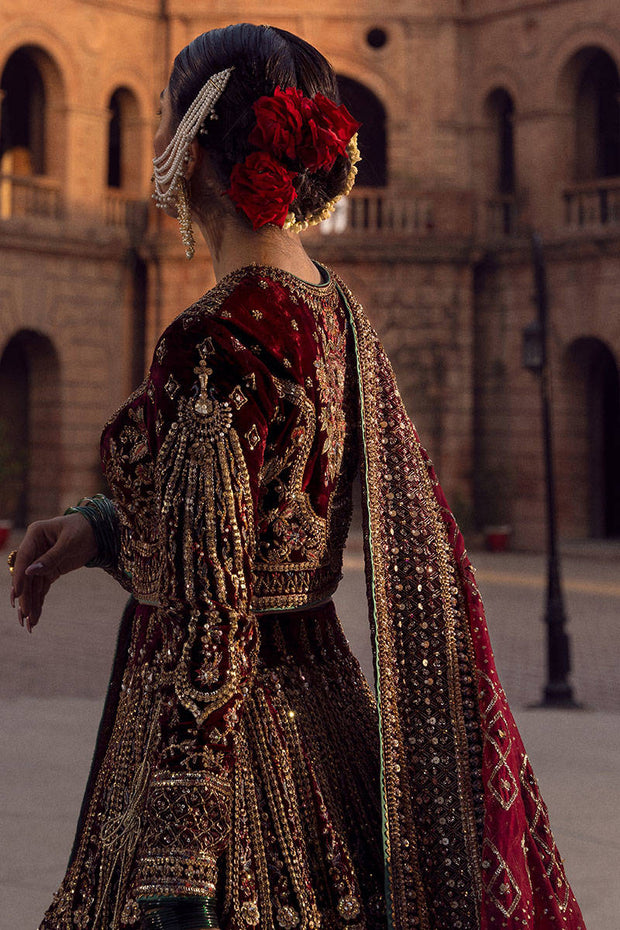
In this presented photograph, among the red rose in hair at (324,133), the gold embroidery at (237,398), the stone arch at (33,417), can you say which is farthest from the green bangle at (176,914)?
the stone arch at (33,417)

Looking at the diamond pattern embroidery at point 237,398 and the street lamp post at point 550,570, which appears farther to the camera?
the street lamp post at point 550,570

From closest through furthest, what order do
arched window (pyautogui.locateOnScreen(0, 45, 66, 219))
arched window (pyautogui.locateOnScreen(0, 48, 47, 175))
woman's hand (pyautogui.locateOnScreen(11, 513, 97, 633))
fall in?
woman's hand (pyautogui.locateOnScreen(11, 513, 97, 633))
arched window (pyautogui.locateOnScreen(0, 45, 66, 219))
arched window (pyautogui.locateOnScreen(0, 48, 47, 175))

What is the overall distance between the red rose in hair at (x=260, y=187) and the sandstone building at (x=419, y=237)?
18093mm

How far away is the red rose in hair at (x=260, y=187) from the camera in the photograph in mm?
1777

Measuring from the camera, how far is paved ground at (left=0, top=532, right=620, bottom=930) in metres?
3.69

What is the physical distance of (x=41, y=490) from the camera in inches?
810

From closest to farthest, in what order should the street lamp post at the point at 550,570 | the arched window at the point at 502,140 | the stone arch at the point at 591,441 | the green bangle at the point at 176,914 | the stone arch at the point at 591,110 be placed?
the green bangle at the point at 176,914 → the street lamp post at the point at 550,570 → the stone arch at the point at 591,441 → the stone arch at the point at 591,110 → the arched window at the point at 502,140

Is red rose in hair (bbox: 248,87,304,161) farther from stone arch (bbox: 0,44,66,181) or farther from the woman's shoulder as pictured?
stone arch (bbox: 0,44,66,181)

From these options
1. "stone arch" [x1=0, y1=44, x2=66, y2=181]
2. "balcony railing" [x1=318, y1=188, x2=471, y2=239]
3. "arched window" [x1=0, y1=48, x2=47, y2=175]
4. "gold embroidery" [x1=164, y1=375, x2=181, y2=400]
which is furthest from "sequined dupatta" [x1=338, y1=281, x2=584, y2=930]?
"arched window" [x1=0, y1=48, x2=47, y2=175]

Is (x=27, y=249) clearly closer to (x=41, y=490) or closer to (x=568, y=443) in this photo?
(x=41, y=490)

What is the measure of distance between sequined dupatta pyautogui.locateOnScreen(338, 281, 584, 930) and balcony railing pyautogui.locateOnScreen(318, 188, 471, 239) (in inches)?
747

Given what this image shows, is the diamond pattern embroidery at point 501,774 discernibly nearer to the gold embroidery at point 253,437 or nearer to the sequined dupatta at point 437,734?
the sequined dupatta at point 437,734

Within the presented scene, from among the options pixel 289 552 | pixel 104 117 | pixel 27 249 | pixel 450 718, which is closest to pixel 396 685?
pixel 450 718

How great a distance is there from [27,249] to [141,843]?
19.0 metres
